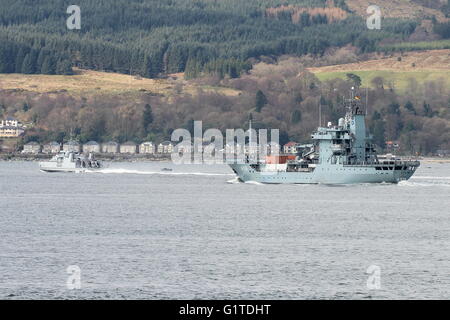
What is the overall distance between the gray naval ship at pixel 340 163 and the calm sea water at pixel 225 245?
30.4 ft

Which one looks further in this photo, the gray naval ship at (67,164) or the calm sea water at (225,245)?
the gray naval ship at (67,164)

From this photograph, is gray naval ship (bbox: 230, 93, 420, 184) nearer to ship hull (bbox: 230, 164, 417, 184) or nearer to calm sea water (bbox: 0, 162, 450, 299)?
ship hull (bbox: 230, 164, 417, 184)

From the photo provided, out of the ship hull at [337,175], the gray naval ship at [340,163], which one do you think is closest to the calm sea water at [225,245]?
the ship hull at [337,175]

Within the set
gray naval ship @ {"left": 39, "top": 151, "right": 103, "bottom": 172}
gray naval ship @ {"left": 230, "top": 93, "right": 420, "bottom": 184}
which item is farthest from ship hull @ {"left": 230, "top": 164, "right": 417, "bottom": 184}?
gray naval ship @ {"left": 39, "top": 151, "right": 103, "bottom": 172}

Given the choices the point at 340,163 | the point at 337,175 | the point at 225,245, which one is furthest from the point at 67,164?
the point at 225,245

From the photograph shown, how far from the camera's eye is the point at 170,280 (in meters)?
49.0

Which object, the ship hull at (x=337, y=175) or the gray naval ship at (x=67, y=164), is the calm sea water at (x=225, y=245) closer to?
the ship hull at (x=337, y=175)

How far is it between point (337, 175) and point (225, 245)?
56201 millimetres

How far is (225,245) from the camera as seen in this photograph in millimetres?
61656

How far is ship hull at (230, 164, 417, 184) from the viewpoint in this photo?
11531cm

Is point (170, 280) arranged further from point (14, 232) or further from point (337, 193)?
point (337, 193)

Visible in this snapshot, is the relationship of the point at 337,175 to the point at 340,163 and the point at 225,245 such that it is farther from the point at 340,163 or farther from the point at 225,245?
the point at 225,245

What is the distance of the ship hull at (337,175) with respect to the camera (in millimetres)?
115312

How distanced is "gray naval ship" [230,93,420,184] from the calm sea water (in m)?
9.28
